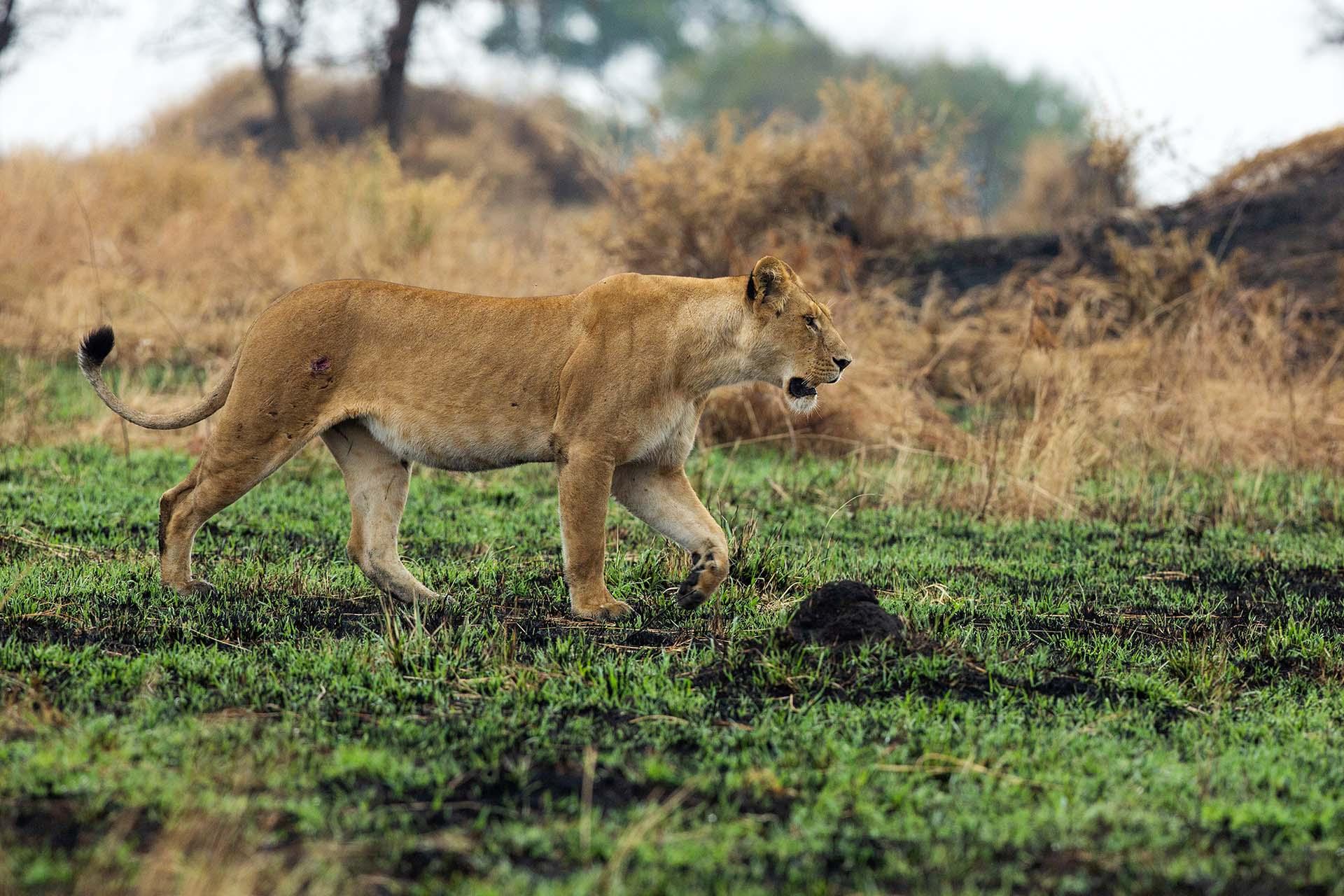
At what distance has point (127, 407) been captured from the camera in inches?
236

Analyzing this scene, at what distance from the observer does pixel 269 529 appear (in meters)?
7.47

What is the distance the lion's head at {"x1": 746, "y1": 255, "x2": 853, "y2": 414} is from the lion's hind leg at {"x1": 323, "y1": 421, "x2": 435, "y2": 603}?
5.26 feet

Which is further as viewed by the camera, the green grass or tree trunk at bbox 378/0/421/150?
tree trunk at bbox 378/0/421/150

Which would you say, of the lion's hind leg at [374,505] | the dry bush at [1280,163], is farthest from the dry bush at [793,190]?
the lion's hind leg at [374,505]

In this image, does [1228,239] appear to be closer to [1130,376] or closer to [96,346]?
[1130,376]

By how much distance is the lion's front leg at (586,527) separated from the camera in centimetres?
544

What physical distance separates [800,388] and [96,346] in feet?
9.37

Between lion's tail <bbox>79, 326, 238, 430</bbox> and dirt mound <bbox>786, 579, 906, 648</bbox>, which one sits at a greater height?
lion's tail <bbox>79, 326, 238, 430</bbox>

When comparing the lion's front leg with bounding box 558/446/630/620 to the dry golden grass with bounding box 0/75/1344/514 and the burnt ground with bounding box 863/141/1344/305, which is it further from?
the burnt ground with bounding box 863/141/1344/305

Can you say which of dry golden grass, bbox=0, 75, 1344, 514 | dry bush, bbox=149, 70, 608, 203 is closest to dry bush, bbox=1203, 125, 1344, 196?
dry golden grass, bbox=0, 75, 1344, 514

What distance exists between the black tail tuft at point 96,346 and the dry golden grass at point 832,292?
3.32 meters

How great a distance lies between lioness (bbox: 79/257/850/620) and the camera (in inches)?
218

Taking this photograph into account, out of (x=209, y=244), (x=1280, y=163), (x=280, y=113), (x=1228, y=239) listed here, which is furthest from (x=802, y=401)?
(x=280, y=113)

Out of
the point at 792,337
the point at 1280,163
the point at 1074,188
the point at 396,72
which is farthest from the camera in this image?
the point at 396,72
